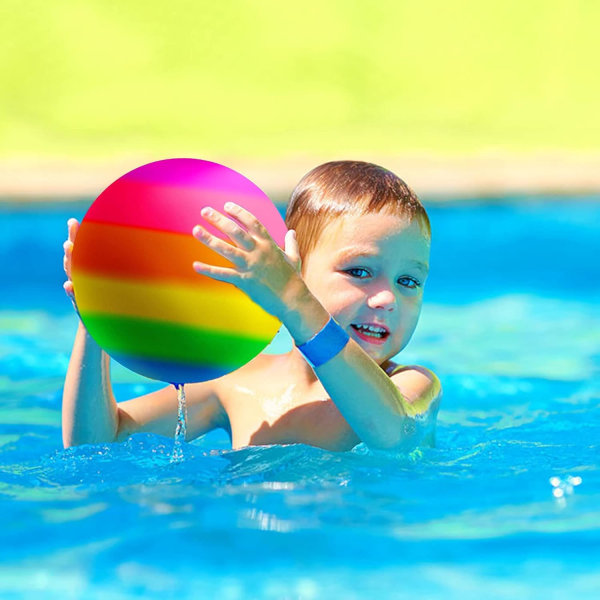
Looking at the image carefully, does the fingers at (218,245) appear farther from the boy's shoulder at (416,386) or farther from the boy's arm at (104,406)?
the boy's shoulder at (416,386)

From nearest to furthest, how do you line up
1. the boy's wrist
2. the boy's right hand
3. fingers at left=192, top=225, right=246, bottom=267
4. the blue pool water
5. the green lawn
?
the blue pool water < fingers at left=192, top=225, right=246, bottom=267 < the boy's wrist < the boy's right hand < the green lawn

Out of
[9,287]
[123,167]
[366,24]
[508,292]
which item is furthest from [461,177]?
[366,24]

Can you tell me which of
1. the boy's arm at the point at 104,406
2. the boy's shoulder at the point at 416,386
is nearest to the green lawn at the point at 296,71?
the boy's arm at the point at 104,406

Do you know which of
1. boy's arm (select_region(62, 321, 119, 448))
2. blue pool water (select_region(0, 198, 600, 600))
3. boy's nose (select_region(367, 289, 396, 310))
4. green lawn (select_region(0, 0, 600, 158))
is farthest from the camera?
green lawn (select_region(0, 0, 600, 158))

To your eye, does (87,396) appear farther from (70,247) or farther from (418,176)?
(418,176)

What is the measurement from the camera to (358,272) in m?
2.91

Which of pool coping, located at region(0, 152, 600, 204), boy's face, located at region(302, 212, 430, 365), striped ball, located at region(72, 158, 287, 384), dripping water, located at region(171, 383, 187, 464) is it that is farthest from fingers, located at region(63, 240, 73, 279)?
pool coping, located at region(0, 152, 600, 204)

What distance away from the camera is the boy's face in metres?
2.87

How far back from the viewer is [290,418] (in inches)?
121

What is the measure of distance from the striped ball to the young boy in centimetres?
17

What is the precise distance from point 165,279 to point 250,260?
9.0 inches

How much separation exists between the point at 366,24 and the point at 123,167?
438cm

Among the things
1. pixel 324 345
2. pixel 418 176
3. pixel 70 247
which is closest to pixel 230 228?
pixel 324 345

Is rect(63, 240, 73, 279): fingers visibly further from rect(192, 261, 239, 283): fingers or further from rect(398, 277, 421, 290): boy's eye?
rect(398, 277, 421, 290): boy's eye
